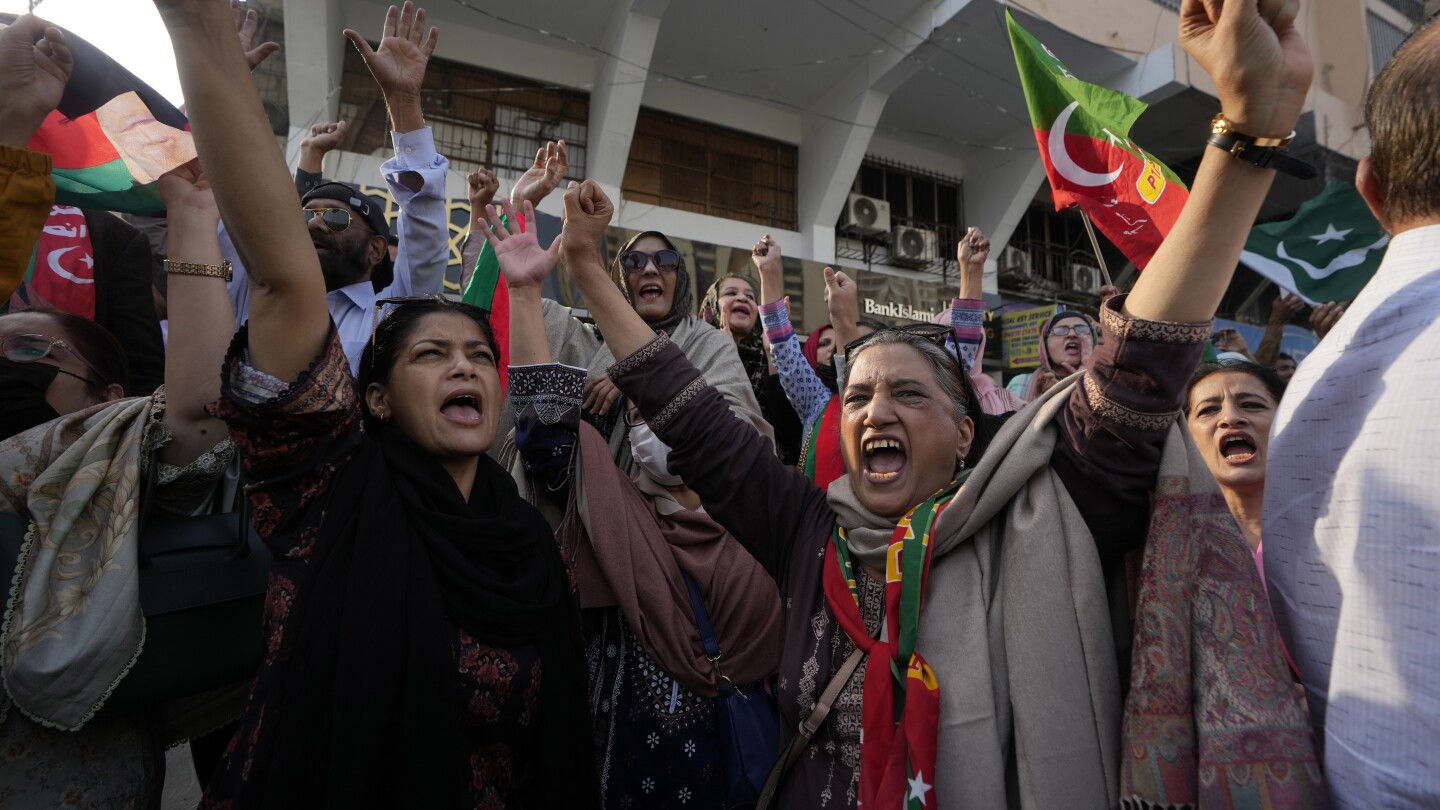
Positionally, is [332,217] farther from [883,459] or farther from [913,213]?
[913,213]

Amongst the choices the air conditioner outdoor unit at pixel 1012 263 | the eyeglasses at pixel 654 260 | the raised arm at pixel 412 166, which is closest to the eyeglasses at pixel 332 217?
the raised arm at pixel 412 166

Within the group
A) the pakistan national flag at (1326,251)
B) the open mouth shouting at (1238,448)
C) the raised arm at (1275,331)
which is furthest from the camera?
the pakistan national flag at (1326,251)

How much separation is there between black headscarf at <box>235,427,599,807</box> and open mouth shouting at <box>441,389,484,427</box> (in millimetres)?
110

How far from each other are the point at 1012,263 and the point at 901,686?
12444mm

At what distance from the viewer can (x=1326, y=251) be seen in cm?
545

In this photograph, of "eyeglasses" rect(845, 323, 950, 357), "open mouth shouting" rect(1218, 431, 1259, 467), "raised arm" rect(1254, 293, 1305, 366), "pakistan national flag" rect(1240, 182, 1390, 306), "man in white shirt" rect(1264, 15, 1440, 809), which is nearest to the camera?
"man in white shirt" rect(1264, 15, 1440, 809)

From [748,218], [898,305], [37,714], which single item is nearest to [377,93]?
[748,218]

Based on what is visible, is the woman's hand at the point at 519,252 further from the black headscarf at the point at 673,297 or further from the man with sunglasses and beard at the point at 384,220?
the black headscarf at the point at 673,297

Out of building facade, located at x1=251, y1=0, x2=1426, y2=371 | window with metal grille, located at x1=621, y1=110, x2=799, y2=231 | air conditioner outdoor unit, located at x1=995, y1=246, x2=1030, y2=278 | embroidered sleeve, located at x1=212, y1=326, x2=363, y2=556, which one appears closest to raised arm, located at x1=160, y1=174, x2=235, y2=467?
embroidered sleeve, located at x1=212, y1=326, x2=363, y2=556

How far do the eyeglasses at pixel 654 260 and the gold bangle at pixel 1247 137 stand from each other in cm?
204

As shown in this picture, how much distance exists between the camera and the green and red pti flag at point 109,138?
1.89m

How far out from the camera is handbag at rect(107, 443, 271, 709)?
5.15 feet

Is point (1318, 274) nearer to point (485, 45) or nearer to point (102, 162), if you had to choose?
point (102, 162)

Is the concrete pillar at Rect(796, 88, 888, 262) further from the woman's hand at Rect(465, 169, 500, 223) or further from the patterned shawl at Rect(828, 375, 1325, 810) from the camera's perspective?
the patterned shawl at Rect(828, 375, 1325, 810)
